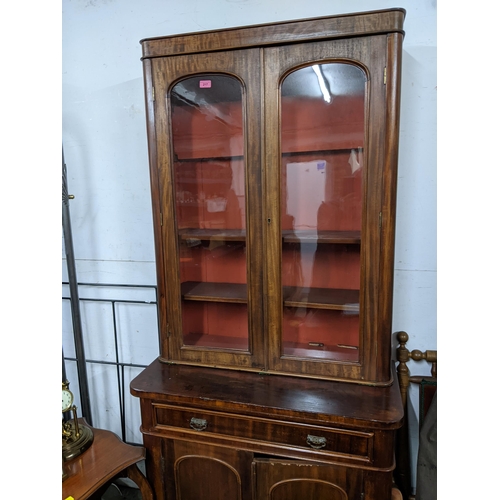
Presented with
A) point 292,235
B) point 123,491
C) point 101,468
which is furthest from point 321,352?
point 123,491

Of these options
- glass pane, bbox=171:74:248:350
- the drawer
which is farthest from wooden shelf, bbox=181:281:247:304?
the drawer

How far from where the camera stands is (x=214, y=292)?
4.41 feet

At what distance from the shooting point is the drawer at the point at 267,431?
1045mm

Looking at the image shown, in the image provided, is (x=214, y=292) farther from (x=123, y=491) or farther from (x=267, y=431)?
(x=123, y=491)

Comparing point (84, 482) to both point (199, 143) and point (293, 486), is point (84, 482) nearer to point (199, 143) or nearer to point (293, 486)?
point (293, 486)

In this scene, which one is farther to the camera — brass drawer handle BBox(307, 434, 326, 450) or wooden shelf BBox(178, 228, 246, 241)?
wooden shelf BBox(178, 228, 246, 241)

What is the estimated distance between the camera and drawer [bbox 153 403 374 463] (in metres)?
1.04

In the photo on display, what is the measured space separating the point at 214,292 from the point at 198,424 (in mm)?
454

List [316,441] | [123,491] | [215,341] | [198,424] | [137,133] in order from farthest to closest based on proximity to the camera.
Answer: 1. [123,491]
2. [137,133]
3. [215,341]
4. [198,424]
5. [316,441]

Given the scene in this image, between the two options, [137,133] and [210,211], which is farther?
[137,133]

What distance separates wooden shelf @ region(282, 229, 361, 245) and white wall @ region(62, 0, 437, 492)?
343 mm

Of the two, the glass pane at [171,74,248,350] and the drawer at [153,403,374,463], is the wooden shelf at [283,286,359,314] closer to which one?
the glass pane at [171,74,248,350]
